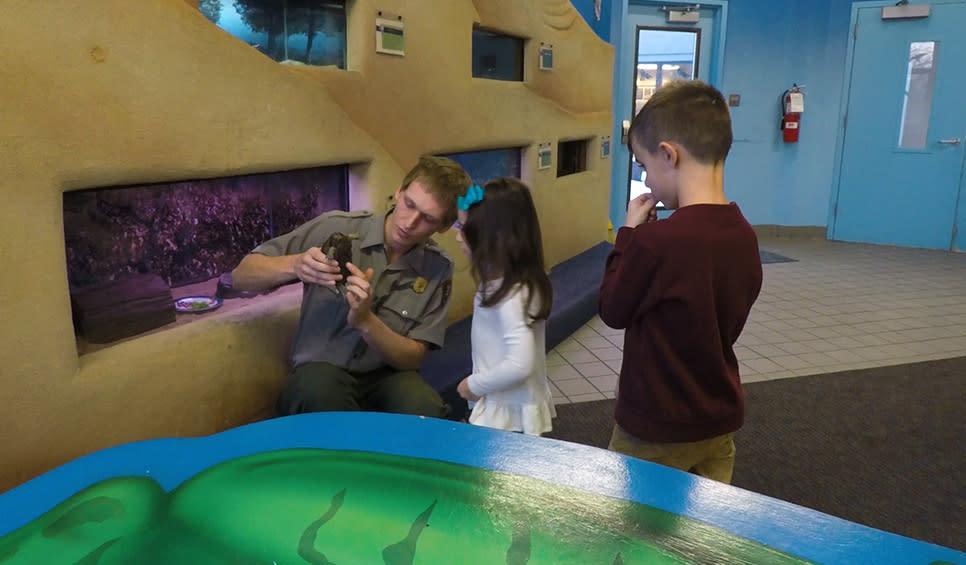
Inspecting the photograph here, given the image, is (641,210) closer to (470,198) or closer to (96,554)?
(470,198)

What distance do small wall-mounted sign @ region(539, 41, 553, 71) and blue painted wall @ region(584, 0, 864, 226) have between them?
8.38 ft

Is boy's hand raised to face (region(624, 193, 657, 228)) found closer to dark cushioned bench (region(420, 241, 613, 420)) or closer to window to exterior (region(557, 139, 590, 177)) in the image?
dark cushioned bench (region(420, 241, 613, 420))

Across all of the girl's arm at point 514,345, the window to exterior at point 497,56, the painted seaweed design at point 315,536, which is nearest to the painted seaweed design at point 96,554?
the painted seaweed design at point 315,536

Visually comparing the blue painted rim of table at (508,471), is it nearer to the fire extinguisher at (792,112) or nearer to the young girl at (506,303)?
the young girl at (506,303)

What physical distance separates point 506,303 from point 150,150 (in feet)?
3.18

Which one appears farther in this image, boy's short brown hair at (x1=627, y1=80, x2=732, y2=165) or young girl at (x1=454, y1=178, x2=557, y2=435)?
young girl at (x1=454, y1=178, x2=557, y2=435)

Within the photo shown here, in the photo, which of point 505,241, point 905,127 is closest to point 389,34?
point 505,241

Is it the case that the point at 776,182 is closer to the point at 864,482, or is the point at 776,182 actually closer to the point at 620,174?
the point at 620,174

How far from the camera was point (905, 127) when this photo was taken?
666 centimetres

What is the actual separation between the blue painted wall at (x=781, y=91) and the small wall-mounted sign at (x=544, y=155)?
2434mm

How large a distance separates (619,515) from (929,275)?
5.76 meters

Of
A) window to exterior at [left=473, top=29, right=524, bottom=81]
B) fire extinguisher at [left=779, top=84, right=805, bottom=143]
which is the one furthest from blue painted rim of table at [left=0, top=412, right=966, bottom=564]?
fire extinguisher at [left=779, top=84, right=805, bottom=143]

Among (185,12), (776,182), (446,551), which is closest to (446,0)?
(185,12)

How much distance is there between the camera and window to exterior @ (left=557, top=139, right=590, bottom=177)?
4.94 metres
